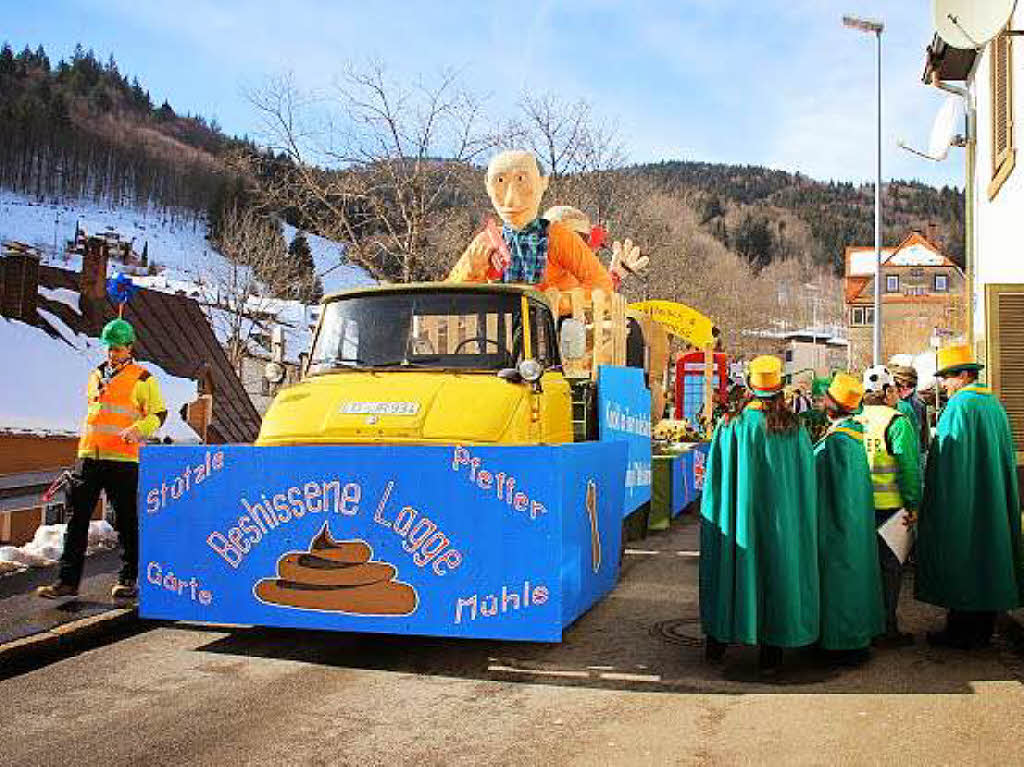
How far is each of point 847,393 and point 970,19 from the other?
5.77 metres

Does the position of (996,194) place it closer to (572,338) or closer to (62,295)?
(572,338)

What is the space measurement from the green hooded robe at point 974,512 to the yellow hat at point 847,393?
866mm

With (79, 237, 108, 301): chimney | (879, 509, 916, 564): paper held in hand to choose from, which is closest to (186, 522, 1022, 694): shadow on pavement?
(879, 509, 916, 564): paper held in hand

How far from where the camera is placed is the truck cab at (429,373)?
20.7 feet

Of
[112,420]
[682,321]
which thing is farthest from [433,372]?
[682,321]

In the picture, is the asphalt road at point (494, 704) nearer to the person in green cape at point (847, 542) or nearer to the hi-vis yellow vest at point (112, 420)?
the person in green cape at point (847, 542)

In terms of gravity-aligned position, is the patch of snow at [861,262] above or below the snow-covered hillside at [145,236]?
above

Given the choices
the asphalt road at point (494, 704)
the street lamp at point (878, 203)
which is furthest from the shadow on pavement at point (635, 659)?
the street lamp at point (878, 203)

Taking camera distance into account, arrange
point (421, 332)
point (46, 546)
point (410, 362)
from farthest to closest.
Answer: point (46, 546)
point (421, 332)
point (410, 362)

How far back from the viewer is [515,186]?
1088 cm

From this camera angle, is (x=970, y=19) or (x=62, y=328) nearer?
(x=970, y=19)

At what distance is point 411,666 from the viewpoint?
233 inches

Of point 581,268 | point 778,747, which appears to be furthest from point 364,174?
point 778,747

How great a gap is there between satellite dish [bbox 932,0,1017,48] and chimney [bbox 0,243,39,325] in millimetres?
9695
